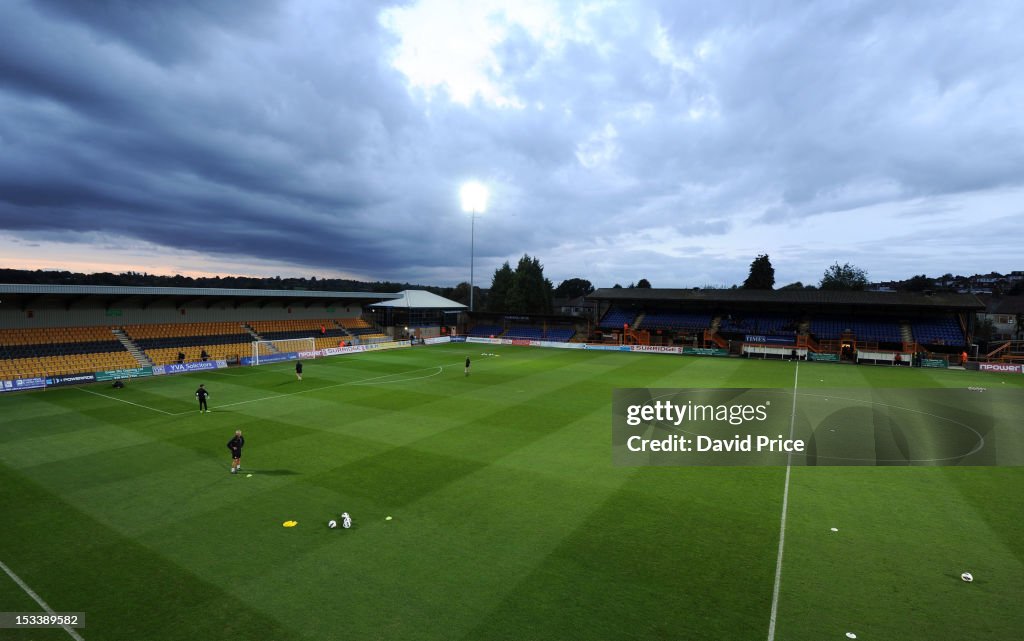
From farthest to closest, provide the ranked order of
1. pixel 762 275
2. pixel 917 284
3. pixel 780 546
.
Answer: pixel 917 284
pixel 762 275
pixel 780 546

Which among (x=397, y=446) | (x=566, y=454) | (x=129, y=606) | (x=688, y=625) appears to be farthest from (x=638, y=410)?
(x=129, y=606)

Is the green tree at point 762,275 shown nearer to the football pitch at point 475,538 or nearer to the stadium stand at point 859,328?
the stadium stand at point 859,328

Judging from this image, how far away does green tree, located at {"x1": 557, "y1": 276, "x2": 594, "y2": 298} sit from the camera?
170750 mm

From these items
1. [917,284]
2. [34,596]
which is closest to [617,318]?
[34,596]

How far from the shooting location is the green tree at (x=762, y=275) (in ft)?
304

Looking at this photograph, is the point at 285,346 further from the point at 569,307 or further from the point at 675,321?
the point at 569,307

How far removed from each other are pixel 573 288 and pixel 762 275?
274ft

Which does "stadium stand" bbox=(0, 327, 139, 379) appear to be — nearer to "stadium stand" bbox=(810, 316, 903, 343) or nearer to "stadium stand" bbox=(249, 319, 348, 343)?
"stadium stand" bbox=(249, 319, 348, 343)

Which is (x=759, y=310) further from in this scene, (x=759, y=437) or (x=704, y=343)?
(x=759, y=437)

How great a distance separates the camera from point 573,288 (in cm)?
17188

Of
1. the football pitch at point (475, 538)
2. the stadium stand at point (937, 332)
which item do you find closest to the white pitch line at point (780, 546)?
the football pitch at point (475, 538)

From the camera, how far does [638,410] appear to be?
25016mm

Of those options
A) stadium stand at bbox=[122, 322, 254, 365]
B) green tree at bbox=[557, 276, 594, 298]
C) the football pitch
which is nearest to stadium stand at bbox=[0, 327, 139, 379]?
stadium stand at bbox=[122, 322, 254, 365]

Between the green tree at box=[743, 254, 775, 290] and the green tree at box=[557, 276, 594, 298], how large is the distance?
77.8m
